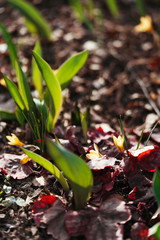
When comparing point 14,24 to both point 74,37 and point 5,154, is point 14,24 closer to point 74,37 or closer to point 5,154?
point 74,37

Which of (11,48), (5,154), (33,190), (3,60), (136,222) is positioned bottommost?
(136,222)

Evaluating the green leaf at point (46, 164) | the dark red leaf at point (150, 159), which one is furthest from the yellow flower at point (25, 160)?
the dark red leaf at point (150, 159)

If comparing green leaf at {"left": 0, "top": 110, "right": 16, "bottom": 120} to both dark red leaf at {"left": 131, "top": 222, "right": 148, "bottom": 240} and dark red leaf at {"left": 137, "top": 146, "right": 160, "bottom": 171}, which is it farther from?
dark red leaf at {"left": 131, "top": 222, "right": 148, "bottom": 240}

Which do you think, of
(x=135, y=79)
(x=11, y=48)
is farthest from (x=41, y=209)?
(x=135, y=79)

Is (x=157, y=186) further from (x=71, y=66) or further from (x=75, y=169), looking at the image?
(x=71, y=66)

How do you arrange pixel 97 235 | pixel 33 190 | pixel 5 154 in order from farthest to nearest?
pixel 5 154 < pixel 33 190 < pixel 97 235

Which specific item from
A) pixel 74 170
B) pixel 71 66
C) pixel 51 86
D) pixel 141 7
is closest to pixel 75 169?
pixel 74 170

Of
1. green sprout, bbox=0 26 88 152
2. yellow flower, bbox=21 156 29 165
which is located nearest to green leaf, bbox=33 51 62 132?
green sprout, bbox=0 26 88 152
